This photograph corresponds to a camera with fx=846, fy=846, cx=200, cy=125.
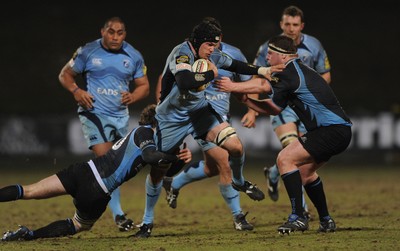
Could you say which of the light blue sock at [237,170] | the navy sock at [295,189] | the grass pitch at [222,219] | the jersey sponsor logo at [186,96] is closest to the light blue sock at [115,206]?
the grass pitch at [222,219]

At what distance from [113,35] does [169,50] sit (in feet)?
42.3

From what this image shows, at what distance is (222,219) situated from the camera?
35.1ft

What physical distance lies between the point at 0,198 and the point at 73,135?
35.1 feet

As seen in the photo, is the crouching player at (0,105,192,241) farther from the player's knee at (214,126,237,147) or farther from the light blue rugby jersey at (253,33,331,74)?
the light blue rugby jersey at (253,33,331,74)

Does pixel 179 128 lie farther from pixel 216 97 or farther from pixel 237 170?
pixel 216 97

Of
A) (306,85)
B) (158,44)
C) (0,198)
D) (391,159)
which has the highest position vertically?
(306,85)

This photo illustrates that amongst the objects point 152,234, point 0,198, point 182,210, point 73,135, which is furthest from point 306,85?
point 73,135

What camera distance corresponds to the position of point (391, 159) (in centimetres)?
1939

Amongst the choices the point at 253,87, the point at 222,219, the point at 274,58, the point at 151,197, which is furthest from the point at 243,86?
the point at 222,219

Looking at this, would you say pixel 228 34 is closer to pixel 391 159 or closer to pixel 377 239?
pixel 391 159

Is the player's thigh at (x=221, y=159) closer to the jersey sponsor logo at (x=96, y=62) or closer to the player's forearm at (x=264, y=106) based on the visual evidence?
the player's forearm at (x=264, y=106)

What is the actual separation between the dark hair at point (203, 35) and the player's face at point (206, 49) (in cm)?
3

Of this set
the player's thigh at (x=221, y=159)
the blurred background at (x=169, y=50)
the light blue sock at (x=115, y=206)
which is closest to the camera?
the player's thigh at (x=221, y=159)

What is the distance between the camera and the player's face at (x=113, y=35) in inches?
412
